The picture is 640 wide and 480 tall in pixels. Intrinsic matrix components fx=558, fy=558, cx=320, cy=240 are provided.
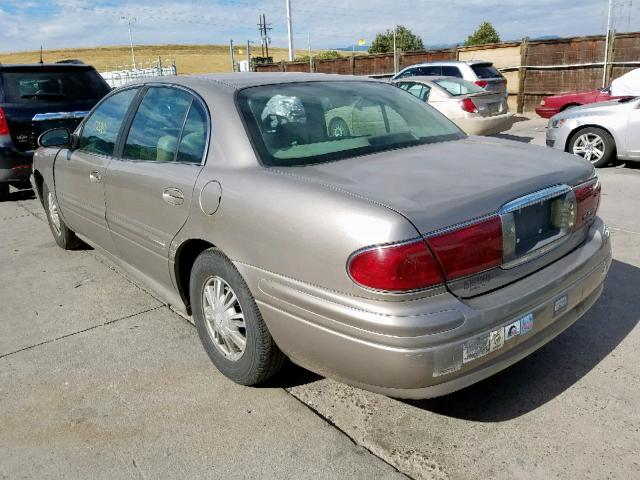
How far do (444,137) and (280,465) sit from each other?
1.97 metres

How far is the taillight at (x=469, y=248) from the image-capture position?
80.6 inches

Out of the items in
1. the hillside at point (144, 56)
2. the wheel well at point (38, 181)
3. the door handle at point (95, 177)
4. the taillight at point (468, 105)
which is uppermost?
the hillside at point (144, 56)

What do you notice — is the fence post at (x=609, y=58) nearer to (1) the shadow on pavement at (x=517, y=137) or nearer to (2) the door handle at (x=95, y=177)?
(1) the shadow on pavement at (x=517, y=137)

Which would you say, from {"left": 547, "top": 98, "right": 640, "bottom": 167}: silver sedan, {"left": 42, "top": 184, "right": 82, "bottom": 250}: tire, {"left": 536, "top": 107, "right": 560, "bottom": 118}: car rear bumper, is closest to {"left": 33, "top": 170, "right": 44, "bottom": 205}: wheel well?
{"left": 42, "top": 184, "right": 82, "bottom": 250}: tire

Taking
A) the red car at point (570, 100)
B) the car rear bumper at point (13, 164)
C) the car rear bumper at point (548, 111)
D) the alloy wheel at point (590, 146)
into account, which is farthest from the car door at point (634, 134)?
the car rear bumper at point (13, 164)

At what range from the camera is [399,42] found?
58406 millimetres

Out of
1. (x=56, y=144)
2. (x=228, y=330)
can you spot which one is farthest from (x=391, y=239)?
(x=56, y=144)

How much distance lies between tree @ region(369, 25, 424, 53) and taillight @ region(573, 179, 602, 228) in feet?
163

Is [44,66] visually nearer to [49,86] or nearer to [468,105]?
[49,86]

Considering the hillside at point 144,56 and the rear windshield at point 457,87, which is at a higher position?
the hillside at point 144,56

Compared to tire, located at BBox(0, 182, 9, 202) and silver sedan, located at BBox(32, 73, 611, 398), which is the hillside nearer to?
tire, located at BBox(0, 182, 9, 202)

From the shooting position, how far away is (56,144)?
172 inches

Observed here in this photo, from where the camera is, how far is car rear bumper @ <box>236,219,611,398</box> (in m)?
2.02

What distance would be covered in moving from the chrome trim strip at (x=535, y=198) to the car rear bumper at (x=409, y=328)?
309 millimetres
